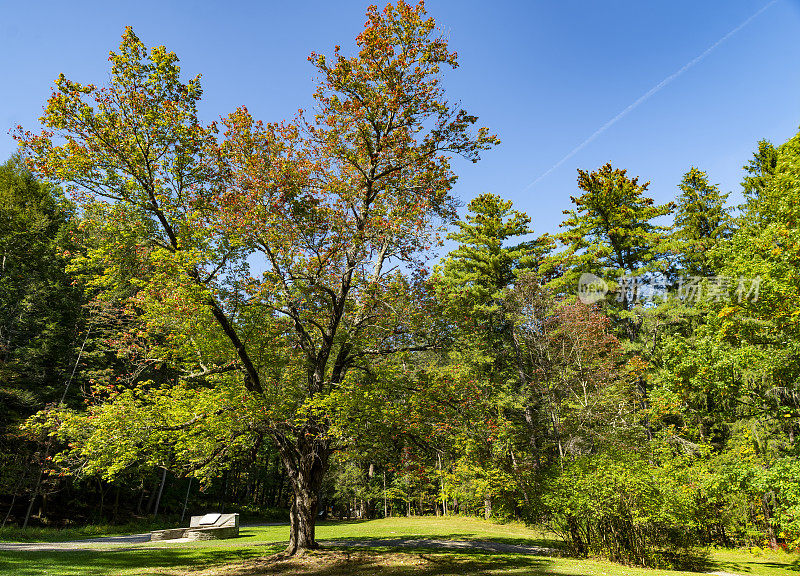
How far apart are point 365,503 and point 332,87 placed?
38.3 m

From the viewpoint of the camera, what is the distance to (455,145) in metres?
11.2

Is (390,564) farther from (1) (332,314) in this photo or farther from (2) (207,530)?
(2) (207,530)

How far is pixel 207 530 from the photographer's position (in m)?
17.6

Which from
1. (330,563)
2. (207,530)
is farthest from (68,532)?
(330,563)

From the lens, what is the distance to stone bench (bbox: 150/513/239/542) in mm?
17234

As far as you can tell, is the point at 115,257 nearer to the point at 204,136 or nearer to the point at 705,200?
the point at 204,136

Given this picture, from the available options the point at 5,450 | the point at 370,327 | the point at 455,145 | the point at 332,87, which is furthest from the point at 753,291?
the point at 5,450

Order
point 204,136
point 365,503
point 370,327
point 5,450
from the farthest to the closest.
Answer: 1. point 365,503
2. point 5,450
3. point 370,327
4. point 204,136

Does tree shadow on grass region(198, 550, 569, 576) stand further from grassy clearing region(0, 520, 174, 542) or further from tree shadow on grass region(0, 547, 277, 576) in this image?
grassy clearing region(0, 520, 174, 542)

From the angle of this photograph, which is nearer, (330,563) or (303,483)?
(330,563)

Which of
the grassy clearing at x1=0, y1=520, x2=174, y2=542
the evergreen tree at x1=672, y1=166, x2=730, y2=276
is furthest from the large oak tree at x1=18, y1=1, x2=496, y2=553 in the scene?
the evergreen tree at x1=672, y1=166, x2=730, y2=276

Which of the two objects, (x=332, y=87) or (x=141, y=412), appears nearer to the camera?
(x=141, y=412)

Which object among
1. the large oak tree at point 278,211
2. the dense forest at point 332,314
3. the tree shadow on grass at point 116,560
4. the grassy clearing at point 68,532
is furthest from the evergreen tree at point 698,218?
the grassy clearing at point 68,532

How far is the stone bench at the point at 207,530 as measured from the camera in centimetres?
1723
